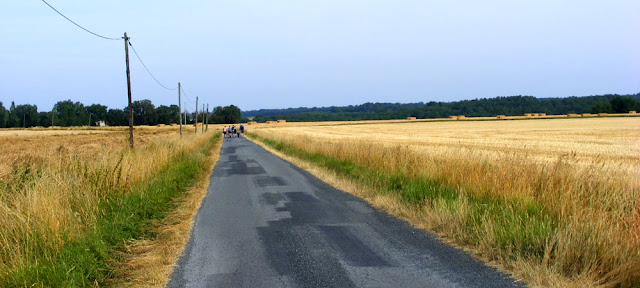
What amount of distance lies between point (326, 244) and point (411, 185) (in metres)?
4.40

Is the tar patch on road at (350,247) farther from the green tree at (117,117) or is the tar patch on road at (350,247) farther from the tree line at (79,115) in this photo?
the green tree at (117,117)

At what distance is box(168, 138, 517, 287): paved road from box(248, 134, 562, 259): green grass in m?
0.49

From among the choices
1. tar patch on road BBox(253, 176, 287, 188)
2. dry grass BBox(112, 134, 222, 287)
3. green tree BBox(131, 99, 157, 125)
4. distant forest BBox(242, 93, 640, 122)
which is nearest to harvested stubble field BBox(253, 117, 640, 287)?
tar patch on road BBox(253, 176, 287, 188)

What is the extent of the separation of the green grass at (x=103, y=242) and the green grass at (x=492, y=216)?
15.4 ft

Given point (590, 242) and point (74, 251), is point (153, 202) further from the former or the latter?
point (590, 242)

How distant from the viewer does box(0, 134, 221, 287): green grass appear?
14.9ft

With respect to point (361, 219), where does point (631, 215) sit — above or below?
above

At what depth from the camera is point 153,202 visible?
8.88 m

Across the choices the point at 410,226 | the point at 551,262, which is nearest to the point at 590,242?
the point at 551,262

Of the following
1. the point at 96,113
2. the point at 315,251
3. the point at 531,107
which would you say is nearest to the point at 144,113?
the point at 96,113

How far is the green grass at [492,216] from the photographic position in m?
5.48

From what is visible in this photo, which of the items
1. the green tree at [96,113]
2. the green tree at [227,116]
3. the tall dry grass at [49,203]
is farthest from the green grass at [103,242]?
the green tree at [96,113]

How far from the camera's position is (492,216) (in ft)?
21.9

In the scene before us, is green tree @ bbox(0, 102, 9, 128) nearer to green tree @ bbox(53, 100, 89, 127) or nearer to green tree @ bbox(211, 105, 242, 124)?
green tree @ bbox(53, 100, 89, 127)
